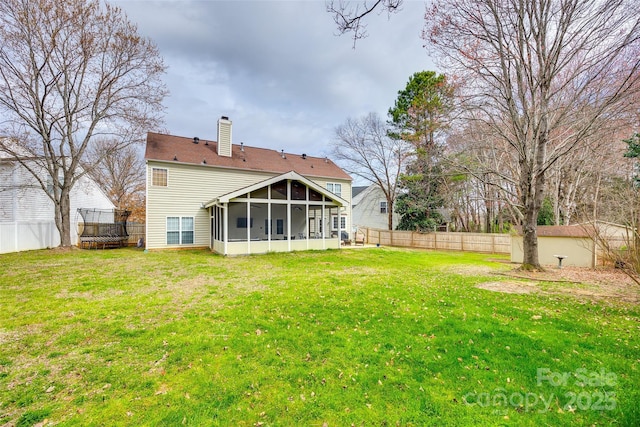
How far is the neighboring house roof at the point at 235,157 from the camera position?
17.2 metres

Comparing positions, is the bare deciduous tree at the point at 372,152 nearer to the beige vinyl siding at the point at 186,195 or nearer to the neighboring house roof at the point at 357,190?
the neighboring house roof at the point at 357,190

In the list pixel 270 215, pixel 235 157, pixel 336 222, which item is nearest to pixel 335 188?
pixel 336 222

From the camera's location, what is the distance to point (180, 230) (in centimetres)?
1689

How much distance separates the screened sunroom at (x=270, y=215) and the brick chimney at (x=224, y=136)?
4.35 metres

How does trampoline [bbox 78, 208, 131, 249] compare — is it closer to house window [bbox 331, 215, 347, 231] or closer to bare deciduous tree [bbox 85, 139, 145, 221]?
bare deciduous tree [bbox 85, 139, 145, 221]

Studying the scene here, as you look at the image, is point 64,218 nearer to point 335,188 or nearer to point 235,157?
point 235,157

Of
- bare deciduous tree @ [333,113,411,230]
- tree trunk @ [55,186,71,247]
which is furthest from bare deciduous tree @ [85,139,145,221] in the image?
bare deciduous tree @ [333,113,411,230]

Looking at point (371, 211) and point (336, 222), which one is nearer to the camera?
point (336, 222)

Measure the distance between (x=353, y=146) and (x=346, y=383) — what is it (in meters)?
26.1

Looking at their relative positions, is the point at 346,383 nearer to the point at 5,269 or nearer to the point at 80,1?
the point at 5,269

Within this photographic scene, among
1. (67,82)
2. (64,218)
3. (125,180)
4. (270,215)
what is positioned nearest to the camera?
(270,215)

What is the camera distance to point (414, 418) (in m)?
2.71

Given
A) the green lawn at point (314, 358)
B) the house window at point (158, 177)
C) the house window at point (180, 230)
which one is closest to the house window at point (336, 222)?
the house window at point (180, 230)

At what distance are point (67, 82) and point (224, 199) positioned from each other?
37.1ft
